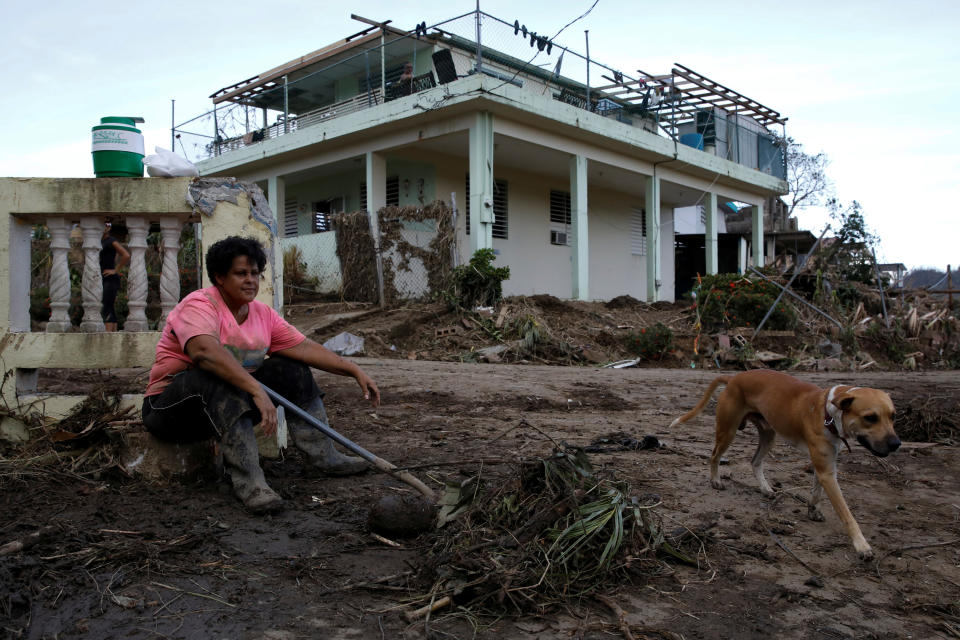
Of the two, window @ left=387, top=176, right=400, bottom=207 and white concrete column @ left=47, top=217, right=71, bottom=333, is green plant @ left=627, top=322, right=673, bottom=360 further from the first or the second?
white concrete column @ left=47, top=217, right=71, bottom=333

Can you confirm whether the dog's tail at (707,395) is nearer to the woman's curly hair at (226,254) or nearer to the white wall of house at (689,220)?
the woman's curly hair at (226,254)

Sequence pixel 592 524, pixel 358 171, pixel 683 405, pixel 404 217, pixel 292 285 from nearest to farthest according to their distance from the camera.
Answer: pixel 592 524, pixel 683 405, pixel 404 217, pixel 292 285, pixel 358 171

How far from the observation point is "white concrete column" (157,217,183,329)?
423cm

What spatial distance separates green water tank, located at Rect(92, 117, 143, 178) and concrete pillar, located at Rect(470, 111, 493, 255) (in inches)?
366

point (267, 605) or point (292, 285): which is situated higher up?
point (292, 285)

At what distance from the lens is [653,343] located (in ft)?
37.1

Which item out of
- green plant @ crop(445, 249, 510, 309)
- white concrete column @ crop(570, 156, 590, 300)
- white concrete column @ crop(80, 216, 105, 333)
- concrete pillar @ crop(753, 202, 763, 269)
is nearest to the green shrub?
white concrete column @ crop(570, 156, 590, 300)

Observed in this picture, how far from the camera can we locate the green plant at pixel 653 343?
11328 millimetres

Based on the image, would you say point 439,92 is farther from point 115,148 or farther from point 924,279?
point 924,279

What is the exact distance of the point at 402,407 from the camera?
20.4ft

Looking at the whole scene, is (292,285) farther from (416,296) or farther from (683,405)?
(683,405)

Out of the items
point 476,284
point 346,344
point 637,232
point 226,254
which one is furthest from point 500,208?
point 226,254

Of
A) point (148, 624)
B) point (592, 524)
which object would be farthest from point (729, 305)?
point (148, 624)

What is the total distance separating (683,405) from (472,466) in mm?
3377
